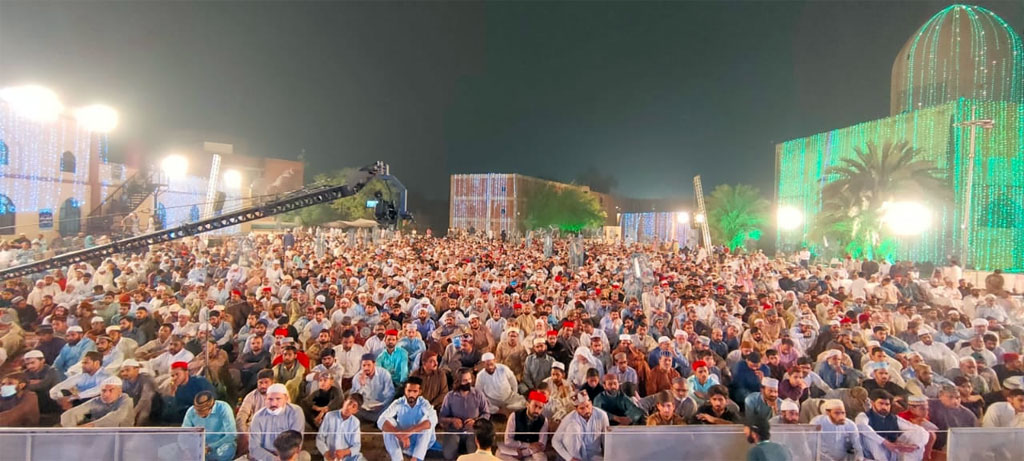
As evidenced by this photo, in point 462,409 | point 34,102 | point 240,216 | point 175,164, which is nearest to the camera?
point 462,409

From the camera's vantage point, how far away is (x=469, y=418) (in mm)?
5406

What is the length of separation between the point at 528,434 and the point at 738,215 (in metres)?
38.7

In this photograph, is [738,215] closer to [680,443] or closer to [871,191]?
[871,191]

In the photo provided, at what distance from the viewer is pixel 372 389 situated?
596 centimetres

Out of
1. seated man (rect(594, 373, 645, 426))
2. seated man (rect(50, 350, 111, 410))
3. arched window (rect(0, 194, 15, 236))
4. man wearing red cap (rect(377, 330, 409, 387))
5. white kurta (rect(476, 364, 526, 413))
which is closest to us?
seated man (rect(594, 373, 645, 426))

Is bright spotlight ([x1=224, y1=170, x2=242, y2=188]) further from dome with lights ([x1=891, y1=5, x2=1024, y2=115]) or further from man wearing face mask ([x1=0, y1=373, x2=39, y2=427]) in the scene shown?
dome with lights ([x1=891, y1=5, x2=1024, y2=115])

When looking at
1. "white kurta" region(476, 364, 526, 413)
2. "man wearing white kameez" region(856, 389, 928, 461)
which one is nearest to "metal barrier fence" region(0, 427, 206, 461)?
"white kurta" region(476, 364, 526, 413)

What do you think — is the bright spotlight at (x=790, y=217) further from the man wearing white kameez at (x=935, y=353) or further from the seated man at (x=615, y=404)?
the seated man at (x=615, y=404)

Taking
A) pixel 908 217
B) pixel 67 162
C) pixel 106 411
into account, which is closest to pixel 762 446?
pixel 106 411

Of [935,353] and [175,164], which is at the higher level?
[175,164]

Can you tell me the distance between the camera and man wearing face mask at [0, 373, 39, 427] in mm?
5004

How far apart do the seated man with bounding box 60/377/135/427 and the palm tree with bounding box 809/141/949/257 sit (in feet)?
71.0

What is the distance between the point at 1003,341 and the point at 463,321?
22.8 ft

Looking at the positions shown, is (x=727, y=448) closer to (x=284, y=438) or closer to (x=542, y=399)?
(x=542, y=399)
